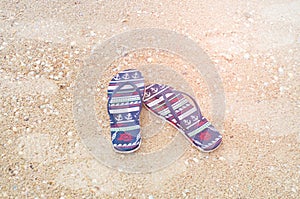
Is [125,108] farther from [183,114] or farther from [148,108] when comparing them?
[183,114]

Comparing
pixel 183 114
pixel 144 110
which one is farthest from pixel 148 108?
pixel 183 114

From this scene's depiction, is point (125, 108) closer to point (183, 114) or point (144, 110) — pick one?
point (144, 110)

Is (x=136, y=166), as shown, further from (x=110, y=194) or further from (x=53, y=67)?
(x=53, y=67)

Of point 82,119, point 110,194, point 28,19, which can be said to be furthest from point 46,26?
point 110,194

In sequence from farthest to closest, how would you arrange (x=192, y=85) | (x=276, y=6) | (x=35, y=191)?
(x=276, y=6) < (x=192, y=85) < (x=35, y=191)
